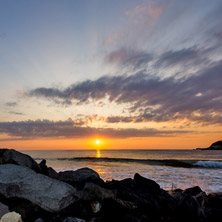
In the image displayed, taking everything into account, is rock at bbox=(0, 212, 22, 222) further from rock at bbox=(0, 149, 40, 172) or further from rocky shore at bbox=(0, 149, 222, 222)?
rock at bbox=(0, 149, 40, 172)

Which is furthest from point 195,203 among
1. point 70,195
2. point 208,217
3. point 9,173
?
point 9,173

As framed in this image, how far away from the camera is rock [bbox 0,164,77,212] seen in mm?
5519

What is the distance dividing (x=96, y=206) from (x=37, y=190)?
1.69m

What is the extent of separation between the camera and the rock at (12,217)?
16.1 ft

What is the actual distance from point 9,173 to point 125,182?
4.30 m

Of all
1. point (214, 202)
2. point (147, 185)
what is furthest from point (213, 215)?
point (147, 185)

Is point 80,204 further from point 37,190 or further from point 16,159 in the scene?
point 16,159

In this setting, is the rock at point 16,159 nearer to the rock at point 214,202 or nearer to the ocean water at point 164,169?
the rock at point 214,202

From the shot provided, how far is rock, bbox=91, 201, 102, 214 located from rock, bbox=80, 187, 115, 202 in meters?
0.14

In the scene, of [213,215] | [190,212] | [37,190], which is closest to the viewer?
[37,190]

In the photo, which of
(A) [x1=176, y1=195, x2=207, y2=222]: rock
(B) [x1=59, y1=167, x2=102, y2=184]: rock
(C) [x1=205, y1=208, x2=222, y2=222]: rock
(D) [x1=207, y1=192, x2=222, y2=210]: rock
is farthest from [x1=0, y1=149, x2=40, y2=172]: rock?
(D) [x1=207, y1=192, x2=222, y2=210]: rock

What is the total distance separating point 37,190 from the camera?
18.8ft

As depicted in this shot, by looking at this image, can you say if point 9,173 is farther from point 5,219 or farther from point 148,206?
point 148,206

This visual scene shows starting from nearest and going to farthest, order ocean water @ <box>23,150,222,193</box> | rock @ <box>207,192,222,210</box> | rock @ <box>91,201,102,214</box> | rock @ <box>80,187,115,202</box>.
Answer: rock @ <box>91,201,102,214</box> → rock @ <box>80,187,115,202</box> → rock @ <box>207,192,222,210</box> → ocean water @ <box>23,150,222,193</box>
